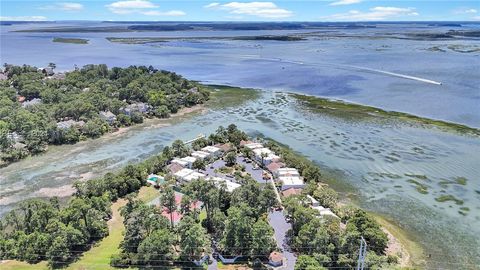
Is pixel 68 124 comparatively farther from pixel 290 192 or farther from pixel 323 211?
pixel 323 211

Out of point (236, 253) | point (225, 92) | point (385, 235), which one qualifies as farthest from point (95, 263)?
point (225, 92)

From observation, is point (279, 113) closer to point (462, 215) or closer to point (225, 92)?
point (225, 92)

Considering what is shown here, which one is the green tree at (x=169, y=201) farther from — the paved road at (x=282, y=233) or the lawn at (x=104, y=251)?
the paved road at (x=282, y=233)

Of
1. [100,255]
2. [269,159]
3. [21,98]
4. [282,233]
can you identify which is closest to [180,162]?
[269,159]

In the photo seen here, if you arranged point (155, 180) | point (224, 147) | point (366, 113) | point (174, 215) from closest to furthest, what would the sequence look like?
point (174, 215) → point (155, 180) → point (224, 147) → point (366, 113)

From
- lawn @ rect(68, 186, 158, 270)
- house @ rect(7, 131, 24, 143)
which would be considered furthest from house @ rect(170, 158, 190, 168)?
house @ rect(7, 131, 24, 143)

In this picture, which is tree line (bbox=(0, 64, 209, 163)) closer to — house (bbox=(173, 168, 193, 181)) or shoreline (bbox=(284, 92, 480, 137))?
house (bbox=(173, 168, 193, 181))
